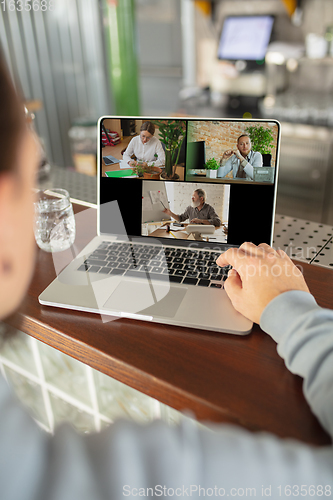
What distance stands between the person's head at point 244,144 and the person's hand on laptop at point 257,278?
0.20 meters

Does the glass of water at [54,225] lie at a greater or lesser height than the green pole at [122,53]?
lesser

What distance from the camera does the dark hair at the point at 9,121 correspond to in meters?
0.31

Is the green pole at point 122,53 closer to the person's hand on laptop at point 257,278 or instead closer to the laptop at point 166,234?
the laptop at point 166,234

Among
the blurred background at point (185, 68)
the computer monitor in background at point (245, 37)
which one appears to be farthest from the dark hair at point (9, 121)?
the computer monitor in background at point (245, 37)

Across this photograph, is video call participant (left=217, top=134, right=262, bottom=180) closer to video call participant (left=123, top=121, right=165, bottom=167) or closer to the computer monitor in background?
video call participant (left=123, top=121, right=165, bottom=167)

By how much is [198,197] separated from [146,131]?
171 millimetres

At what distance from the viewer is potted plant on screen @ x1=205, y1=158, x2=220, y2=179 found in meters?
0.74

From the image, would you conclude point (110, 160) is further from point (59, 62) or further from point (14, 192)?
point (59, 62)

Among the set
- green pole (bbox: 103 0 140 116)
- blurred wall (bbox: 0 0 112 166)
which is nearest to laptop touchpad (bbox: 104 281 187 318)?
blurred wall (bbox: 0 0 112 166)

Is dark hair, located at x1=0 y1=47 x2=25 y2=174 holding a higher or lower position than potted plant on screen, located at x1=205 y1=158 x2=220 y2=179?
higher

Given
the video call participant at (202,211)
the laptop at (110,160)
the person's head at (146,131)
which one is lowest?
the video call participant at (202,211)

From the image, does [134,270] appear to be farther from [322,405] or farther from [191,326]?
[322,405]

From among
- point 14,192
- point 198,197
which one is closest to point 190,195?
point 198,197

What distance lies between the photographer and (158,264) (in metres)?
0.73
